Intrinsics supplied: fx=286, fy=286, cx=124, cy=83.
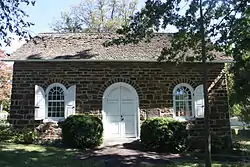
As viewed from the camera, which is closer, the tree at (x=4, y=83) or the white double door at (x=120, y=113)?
the white double door at (x=120, y=113)

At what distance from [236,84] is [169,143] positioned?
7.30 meters

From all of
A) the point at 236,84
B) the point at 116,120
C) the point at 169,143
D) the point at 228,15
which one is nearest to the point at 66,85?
the point at 116,120

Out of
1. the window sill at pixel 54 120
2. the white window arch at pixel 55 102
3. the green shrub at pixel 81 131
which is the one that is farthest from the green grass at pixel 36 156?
the white window arch at pixel 55 102

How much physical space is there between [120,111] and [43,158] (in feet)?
15.3

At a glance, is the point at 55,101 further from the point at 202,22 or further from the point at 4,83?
the point at 4,83

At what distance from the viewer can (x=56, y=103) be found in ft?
42.5

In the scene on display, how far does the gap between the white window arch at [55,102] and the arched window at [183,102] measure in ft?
16.9

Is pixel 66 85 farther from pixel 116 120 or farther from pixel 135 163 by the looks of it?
pixel 135 163

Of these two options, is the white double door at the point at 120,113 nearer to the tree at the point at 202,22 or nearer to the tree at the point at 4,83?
the tree at the point at 202,22

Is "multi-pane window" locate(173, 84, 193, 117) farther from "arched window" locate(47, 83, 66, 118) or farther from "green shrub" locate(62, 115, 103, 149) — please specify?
"arched window" locate(47, 83, 66, 118)

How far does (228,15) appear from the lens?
8820mm

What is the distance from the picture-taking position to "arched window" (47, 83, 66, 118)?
12.9 meters

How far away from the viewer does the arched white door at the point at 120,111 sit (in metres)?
13.1

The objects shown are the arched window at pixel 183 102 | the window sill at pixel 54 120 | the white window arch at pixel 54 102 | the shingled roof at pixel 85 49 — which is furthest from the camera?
the arched window at pixel 183 102
